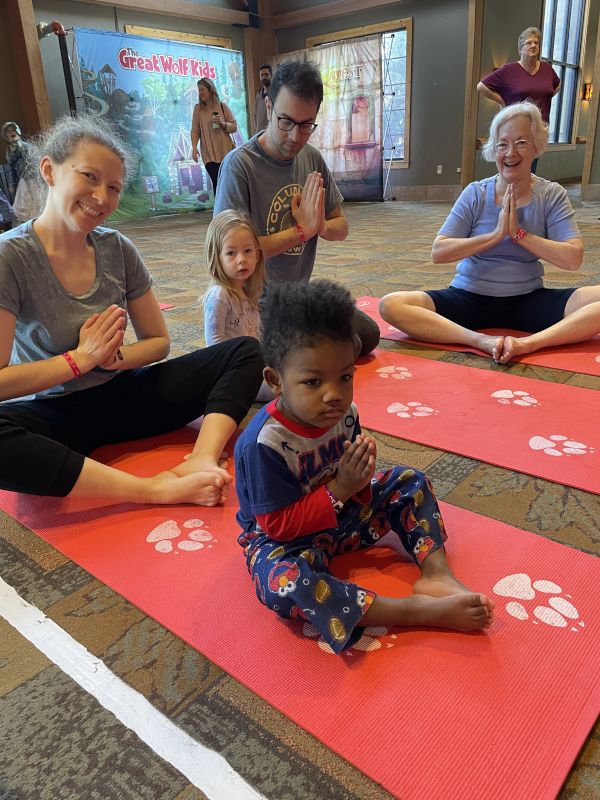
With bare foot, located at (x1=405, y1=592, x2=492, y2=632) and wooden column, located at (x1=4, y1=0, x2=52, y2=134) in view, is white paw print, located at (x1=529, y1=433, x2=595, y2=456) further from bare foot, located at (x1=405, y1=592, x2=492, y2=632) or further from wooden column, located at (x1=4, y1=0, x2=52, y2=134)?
wooden column, located at (x1=4, y1=0, x2=52, y2=134)

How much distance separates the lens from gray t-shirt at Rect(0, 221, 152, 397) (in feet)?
4.22

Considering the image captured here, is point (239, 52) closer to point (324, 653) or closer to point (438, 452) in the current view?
point (438, 452)

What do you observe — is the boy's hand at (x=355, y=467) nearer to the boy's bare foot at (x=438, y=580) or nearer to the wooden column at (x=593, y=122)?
the boy's bare foot at (x=438, y=580)

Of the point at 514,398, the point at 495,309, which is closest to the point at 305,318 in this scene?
the point at 514,398

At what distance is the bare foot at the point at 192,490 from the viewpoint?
1266mm

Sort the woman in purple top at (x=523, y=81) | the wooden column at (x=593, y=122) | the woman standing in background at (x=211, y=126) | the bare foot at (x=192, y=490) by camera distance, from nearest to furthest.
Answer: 1. the bare foot at (x=192, y=490)
2. the woman in purple top at (x=523, y=81)
3. the wooden column at (x=593, y=122)
4. the woman standing in background at (x=211, y=126)

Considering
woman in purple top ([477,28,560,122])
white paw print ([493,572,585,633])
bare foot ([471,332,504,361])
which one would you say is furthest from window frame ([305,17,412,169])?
white paw print ([493,572,585,633])

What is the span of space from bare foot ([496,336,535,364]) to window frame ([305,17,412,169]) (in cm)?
696

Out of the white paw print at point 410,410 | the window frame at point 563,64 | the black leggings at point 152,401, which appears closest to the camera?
the black leggings at point 152,401

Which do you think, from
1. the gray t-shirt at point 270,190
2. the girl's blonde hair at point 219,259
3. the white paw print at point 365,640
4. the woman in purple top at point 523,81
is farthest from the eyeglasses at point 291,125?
the woman in purple top at point 523,81

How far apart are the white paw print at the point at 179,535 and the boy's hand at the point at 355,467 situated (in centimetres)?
36

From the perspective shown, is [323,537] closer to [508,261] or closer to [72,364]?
[72,364]

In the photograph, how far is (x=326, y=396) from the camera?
2.86 ft

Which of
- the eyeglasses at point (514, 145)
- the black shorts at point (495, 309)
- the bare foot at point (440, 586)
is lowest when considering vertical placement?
the bare foot at point (440, 586)
